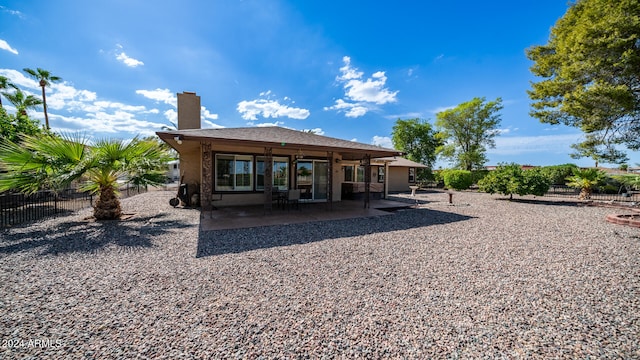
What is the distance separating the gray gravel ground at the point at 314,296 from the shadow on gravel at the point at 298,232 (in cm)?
8

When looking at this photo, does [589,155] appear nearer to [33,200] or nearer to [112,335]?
[112,335]

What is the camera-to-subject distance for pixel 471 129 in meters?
29.4

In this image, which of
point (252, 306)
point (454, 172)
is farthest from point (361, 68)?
point (252, 306)

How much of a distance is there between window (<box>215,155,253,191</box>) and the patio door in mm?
2274

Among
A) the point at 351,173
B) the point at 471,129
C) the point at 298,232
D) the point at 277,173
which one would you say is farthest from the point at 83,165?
the point at 471,129

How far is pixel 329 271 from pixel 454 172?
22.8m

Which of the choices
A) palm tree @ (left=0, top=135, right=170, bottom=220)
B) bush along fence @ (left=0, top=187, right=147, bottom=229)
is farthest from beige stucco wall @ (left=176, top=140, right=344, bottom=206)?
bush along fence @ (left=0, top=187, right=147, bottom=229)

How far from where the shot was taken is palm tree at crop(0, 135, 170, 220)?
20.0ft

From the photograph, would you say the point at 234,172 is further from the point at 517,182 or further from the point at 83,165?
the point at 517,182

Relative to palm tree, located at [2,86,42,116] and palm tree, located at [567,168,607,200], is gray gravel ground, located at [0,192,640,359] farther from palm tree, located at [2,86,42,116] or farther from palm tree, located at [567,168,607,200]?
palm tree, located at [2,86,42,116]

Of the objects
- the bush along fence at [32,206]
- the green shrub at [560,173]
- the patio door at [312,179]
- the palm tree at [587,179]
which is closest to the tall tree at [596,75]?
the palm tree at [587,179]

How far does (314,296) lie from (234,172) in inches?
327

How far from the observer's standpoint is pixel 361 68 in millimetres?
16219

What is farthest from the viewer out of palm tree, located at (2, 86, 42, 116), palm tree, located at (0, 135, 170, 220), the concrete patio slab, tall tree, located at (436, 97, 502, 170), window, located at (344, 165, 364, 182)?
tall tree, located at (436, 97, 502, 170)
